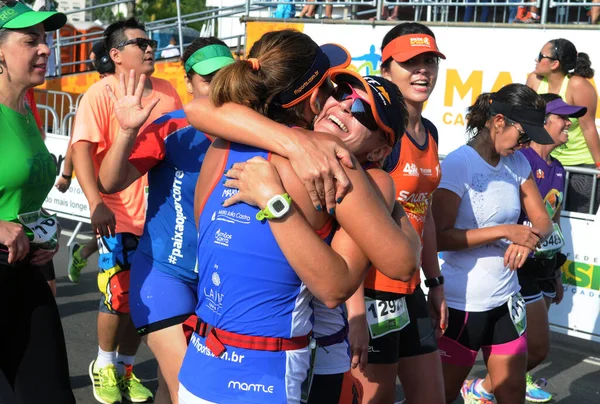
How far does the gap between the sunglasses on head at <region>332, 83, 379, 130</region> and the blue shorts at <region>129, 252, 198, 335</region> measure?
152 cm

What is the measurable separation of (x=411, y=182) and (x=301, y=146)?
1685 millimetres

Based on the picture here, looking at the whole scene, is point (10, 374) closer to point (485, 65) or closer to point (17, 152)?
point (17, 152)

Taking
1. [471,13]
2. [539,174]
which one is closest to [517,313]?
[539,174]

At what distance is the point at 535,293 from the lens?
217 inches

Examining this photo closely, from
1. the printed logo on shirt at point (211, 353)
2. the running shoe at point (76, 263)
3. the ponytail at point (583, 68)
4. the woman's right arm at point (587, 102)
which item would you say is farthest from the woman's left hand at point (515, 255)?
the running shoe at point (76, 263)

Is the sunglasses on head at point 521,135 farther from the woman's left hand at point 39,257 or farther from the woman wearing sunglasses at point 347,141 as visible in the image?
the woman's left hand at point 39,257

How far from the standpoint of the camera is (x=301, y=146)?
8.14 ft

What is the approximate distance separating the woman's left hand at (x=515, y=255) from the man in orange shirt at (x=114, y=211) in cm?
218

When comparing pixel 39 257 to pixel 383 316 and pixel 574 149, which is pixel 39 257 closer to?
pixel 383 316

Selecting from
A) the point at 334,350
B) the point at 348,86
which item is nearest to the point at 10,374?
the point at 334,350

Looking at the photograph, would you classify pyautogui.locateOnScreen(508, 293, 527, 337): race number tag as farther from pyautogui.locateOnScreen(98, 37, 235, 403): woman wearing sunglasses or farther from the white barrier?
the white barrier

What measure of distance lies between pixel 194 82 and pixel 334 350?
6.57ft

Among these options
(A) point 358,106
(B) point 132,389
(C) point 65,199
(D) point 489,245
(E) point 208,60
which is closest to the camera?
(A) point 358,106

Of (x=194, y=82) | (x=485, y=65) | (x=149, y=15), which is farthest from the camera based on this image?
(x=149, y=15)
